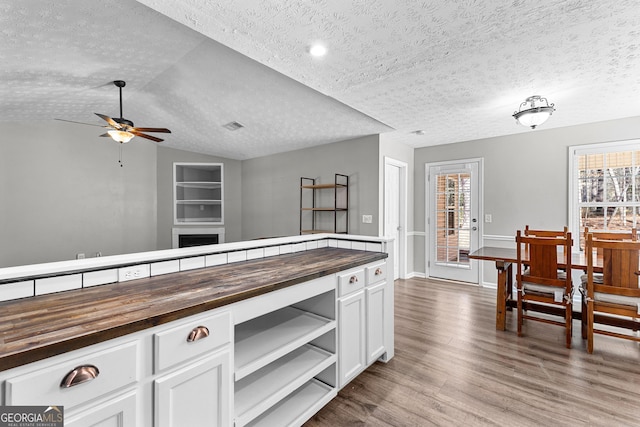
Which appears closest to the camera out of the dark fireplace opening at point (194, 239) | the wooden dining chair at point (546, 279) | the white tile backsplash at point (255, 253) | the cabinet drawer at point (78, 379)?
the cabinet drawer at point (78, 379)

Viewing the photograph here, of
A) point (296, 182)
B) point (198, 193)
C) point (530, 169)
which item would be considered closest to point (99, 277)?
point (296, 182)

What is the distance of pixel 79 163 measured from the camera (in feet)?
16.4

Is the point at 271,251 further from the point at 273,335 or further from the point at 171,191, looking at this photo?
the point at 171,191

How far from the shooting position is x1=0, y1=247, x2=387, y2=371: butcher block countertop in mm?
796

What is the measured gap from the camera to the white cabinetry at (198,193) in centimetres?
627

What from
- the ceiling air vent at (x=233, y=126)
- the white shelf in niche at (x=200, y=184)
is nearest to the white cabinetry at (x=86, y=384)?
the ceiling air vent at (x=233, y=126)

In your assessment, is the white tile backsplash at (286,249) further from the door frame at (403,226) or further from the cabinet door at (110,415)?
the door frame at (403,226)

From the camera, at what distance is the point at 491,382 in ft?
6.78

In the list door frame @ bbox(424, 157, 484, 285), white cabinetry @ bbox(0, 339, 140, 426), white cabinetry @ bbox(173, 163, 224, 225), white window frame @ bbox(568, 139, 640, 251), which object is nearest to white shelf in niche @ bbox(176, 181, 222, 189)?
white cabinetry @ bbox(173, 163, 224, 225)

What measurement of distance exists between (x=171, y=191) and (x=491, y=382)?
6.19 meters

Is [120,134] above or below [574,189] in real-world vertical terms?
above

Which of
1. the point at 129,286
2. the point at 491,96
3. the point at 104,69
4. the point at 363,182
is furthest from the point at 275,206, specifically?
the point at 129,286

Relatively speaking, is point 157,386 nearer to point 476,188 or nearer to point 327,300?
point 327,300

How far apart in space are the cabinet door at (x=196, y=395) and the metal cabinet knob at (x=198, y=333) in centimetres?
9
